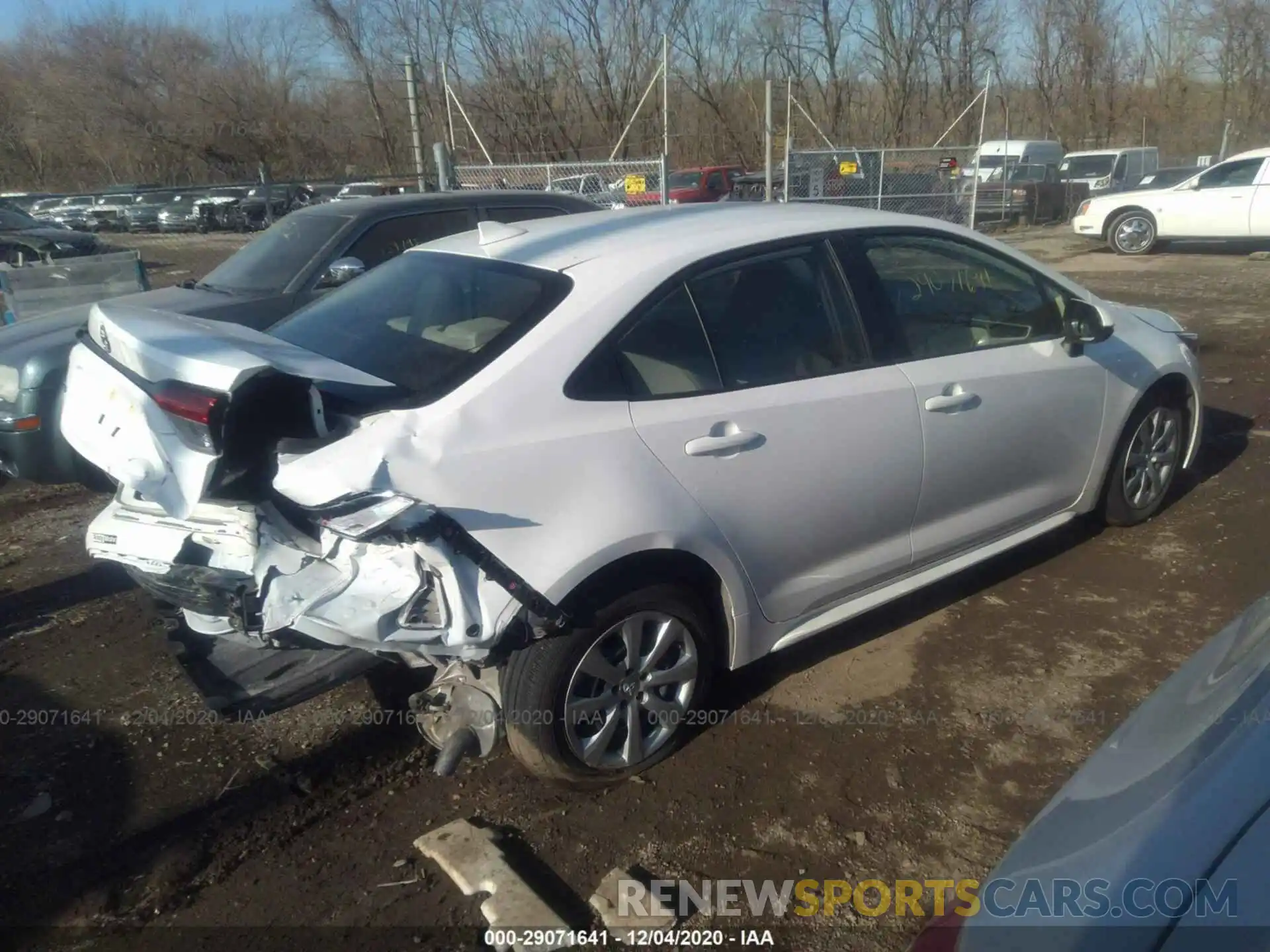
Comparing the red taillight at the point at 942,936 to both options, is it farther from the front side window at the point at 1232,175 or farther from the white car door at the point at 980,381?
the front side window at the point at 1232,175

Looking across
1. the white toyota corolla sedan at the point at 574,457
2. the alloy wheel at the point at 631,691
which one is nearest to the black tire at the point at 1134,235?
the white toyota corolla sedan at the point at 574,457

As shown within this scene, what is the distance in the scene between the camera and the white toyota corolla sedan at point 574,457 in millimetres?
2619

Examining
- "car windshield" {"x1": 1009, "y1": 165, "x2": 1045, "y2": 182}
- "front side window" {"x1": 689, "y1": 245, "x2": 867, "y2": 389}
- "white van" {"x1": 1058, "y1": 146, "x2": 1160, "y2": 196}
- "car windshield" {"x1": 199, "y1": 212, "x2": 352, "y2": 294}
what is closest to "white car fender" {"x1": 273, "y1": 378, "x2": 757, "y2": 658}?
"front side window" {"x1": 689, "y1": 245, "x2": 867, "y2": 389}

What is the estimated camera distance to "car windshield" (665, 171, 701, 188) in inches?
835

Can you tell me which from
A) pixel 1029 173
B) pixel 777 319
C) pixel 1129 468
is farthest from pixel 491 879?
pixel 1029 173

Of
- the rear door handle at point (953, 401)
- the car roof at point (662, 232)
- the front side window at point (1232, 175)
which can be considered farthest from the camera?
the front side window at point (1232, 175)

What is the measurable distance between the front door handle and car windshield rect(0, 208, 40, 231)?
801 inches

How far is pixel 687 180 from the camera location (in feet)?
70.4

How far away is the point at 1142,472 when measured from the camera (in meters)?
4.83

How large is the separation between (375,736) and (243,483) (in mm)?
1180

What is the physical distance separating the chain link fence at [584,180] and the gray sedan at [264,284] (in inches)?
260

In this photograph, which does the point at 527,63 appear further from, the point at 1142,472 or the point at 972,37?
the point at 1142,472

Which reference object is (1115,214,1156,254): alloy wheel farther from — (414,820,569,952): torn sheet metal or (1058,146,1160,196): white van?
(414,820,569,952): torn sheet metal

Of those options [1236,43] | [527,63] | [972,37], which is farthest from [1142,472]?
[1236,43]
